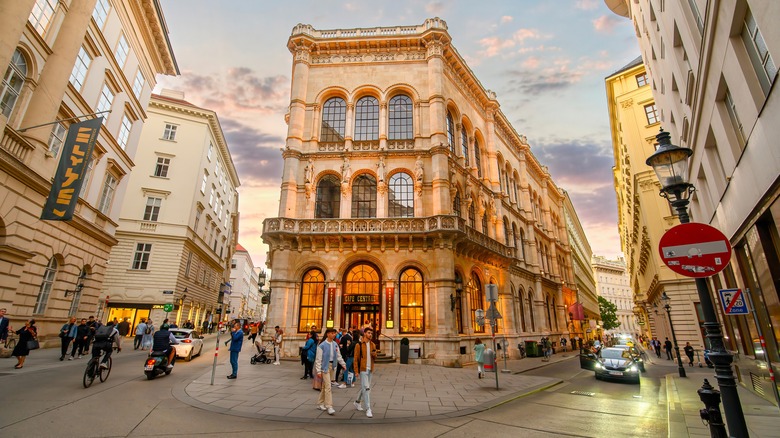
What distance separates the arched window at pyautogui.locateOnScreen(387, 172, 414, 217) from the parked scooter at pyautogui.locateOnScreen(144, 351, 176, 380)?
13.8m

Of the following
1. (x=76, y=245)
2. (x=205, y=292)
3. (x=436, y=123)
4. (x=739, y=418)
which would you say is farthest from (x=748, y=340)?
(x=205, y=292)

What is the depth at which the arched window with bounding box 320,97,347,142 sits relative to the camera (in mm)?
24484

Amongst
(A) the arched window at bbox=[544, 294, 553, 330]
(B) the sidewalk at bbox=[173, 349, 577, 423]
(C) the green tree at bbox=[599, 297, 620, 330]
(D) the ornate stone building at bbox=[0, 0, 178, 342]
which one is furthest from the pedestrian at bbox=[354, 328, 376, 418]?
(C) the green tree at bbox=[599, 297, 620, 330]

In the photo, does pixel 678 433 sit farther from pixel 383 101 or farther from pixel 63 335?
pixel 383 101

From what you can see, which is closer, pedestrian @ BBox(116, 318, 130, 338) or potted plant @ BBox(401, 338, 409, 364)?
potted plant @ BBox(401, 338, 409, 364)

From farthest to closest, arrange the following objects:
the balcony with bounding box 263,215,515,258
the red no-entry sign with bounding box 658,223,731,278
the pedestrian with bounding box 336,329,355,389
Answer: the balcony with bounding box 263,215,515,258 → the pedestrian with bounding box 336,329,355,389 → the red no-entry sign with bounding box 658,223,731,278

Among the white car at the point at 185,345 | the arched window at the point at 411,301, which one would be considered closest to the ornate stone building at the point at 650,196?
the arched window at the point at 411,301

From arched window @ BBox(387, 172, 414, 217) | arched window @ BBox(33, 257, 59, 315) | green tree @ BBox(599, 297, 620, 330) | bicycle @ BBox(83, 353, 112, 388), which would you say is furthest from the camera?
green tree @ BBox(599, 297, 620, 330)

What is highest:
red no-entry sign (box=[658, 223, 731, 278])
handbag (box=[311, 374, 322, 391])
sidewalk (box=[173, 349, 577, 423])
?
red no-entry sign (box=[658, 223, 731, 278])

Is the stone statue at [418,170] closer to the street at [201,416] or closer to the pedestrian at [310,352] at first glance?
the pedestrian at [310,352]

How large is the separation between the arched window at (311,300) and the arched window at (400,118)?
35.3ft

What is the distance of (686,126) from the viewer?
1424 cm

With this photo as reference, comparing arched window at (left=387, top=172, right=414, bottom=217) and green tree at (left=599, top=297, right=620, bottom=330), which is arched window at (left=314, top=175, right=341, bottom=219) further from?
green tree at (left=599, top=297, right=620, bottom=330)

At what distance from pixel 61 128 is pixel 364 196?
1562 centimetres
